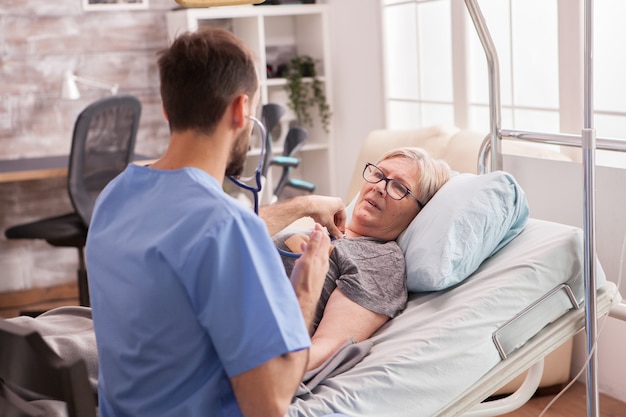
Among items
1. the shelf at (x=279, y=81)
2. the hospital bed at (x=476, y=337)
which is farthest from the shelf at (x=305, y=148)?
the hospital bed at (x=476, y=337)

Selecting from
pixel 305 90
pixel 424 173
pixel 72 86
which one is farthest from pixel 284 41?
pixel 424 173

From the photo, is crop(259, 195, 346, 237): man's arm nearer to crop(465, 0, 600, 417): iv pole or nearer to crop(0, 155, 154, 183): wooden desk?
crop(465, 0, 600, 417): iv pole

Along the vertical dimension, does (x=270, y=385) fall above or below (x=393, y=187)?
below

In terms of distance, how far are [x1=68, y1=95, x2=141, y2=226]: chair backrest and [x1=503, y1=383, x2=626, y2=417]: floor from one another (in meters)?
2.13

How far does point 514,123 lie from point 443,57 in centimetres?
63

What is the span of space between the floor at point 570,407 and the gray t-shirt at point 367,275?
914 millimetres

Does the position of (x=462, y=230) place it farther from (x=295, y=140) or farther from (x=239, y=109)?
(x=295, y=140)

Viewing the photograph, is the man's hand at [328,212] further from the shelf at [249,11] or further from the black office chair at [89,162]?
the shelf at [249,11]

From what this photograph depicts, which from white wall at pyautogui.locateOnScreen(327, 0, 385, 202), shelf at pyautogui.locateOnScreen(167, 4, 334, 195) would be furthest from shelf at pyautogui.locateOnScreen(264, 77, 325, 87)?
white wall at pyautogui.locateOnScreen(327, 0, 385, 202)

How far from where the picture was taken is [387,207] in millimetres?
2227

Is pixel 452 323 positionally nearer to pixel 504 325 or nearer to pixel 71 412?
pixel 504 325

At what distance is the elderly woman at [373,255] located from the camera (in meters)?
1.97

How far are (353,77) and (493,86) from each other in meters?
2.17

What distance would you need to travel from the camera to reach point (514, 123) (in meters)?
3.24
